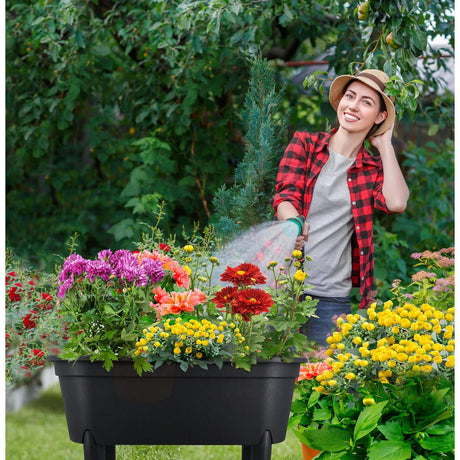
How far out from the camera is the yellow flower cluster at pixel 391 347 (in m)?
1.81

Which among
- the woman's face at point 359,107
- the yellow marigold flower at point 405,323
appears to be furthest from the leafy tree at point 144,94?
the yellow marigold flower at point 405,323

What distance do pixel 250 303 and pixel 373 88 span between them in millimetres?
1142

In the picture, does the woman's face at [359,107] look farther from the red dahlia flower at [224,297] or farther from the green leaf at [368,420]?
the green leaf at [368,420]

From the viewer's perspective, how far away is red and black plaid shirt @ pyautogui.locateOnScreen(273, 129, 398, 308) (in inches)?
102

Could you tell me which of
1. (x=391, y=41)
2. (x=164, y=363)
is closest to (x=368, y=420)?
(x=164, y=363)

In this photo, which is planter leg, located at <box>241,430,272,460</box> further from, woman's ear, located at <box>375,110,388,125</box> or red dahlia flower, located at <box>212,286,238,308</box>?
woman's ear, located at <box>375,110,388,125</box>

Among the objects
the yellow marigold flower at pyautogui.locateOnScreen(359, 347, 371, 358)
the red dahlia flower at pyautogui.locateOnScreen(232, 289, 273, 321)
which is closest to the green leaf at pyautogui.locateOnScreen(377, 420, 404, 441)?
the yellow marigold flower at pyautogui.locateOnScreen(359, 347, 371, 358)

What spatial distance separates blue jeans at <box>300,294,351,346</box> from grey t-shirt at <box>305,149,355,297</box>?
0.03m

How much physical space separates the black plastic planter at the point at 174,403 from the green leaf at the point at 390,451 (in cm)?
30

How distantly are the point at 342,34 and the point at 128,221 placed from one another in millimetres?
1706

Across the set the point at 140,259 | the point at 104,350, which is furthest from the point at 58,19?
the point at 104,350

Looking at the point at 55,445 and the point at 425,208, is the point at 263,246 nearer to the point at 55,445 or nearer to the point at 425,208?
the point at 55,445

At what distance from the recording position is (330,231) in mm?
2582

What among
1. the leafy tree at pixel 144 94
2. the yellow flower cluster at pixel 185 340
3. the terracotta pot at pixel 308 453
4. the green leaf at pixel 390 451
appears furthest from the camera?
the leafy tree at pixel 144 94
